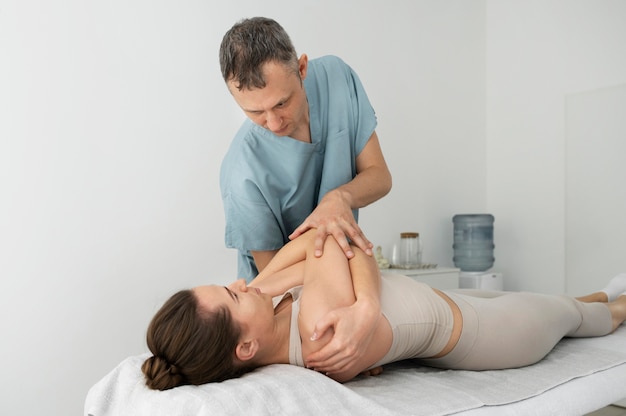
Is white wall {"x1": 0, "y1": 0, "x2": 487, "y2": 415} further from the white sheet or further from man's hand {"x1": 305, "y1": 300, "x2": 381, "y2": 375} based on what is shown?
man's hand {"x1": 305, "y1": 300, "x2": 381, "y2": 375}

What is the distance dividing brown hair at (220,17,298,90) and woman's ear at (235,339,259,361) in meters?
0.64

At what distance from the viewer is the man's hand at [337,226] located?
1.56 meters

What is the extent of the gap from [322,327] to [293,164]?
30.4 inches

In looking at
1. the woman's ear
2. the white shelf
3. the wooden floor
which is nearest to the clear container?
the white shelf

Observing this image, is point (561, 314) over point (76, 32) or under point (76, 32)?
under

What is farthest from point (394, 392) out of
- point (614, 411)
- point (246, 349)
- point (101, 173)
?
point (101, 173)

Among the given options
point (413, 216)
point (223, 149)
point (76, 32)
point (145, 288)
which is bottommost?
point (145, 288)

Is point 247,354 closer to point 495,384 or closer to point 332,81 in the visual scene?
point 495,384

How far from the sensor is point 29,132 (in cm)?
285

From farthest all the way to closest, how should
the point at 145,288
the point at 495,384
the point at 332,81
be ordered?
1. the point at 145,288
2. the point at 332,81
3. the point at 495,384

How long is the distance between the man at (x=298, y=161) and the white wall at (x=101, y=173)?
1.21 meters

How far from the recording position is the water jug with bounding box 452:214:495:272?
4.67 m

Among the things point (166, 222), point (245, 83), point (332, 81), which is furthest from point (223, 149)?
point (245, 83)

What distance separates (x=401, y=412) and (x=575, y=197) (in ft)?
12.2
